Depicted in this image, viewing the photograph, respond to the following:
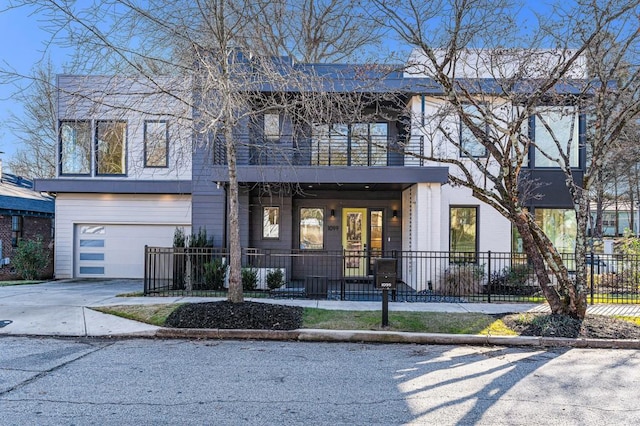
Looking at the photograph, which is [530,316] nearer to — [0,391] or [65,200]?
[0,391]

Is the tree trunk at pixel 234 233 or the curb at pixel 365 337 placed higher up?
the tree trunk at pixel 234 233

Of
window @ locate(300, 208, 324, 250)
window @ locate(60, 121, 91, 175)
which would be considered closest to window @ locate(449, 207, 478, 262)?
window @ locate(300, 208, 324, 250)

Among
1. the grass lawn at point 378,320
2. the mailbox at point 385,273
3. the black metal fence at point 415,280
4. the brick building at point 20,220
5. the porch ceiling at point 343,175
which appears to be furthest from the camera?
the brick building at point 20,220

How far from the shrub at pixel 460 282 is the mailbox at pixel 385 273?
4.54 meters

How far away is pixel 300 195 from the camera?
49.7 ft

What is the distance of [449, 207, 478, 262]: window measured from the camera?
46.9 feet

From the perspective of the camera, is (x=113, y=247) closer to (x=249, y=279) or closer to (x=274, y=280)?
(x=249, y=279)

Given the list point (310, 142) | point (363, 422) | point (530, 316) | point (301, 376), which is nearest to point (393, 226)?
point (310, 142)

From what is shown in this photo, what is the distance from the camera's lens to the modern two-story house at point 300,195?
12.7m

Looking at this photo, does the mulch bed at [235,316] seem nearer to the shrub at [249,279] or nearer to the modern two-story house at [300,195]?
the shrub at [249,279]

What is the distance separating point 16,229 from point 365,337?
17556 mm

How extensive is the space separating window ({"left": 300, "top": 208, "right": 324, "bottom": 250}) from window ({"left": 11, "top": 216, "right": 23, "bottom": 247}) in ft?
41.0

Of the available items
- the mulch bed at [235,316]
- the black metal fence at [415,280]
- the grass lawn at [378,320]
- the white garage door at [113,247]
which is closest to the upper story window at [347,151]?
the black metal fence at [415,280]

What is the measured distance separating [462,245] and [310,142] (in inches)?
239
